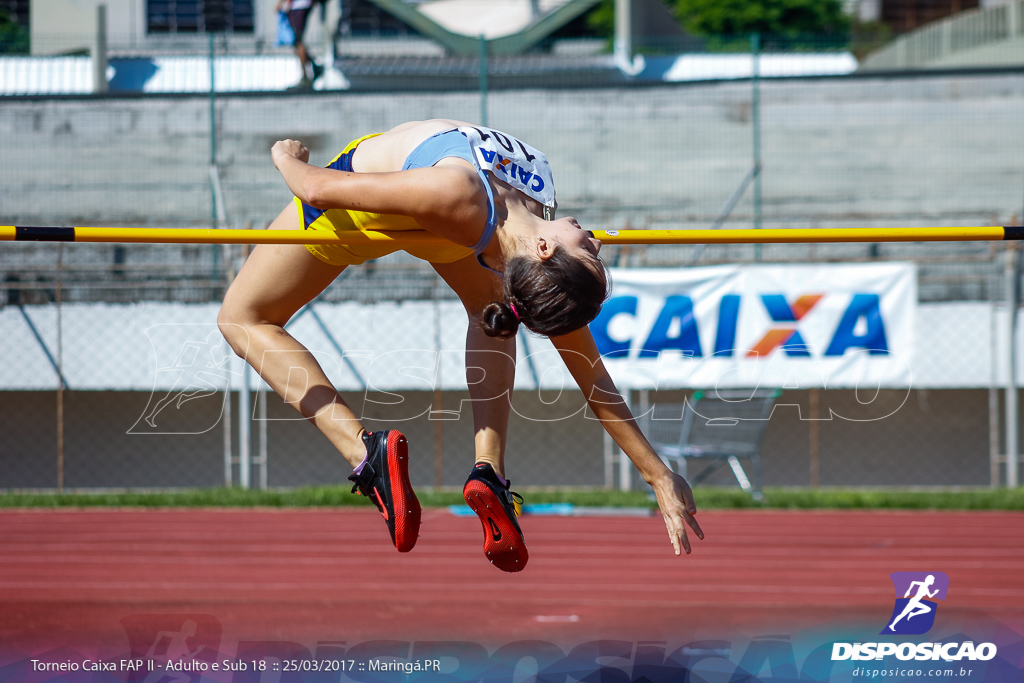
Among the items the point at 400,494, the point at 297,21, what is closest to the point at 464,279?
the point at 400,494

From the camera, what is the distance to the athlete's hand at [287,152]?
2496 millimetres

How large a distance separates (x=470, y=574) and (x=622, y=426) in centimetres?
238

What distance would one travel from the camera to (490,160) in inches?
91.7

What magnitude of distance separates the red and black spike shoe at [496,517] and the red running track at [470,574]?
1.04 metres

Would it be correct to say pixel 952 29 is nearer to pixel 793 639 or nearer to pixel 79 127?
pixel 79 127

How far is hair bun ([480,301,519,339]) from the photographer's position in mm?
2330

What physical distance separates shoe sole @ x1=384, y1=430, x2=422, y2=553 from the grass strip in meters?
4.11

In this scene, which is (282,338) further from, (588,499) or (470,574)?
(588,499)

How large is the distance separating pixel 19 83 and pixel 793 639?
420 inches

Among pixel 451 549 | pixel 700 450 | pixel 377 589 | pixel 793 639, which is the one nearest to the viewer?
pixel 793 639

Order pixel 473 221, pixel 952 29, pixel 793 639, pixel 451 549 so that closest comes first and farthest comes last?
pixel 473 221
pixel 793 639
pixel 451 549
pixel 952 29

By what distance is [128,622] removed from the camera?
12.7ft

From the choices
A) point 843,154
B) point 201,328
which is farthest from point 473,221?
point 843,154

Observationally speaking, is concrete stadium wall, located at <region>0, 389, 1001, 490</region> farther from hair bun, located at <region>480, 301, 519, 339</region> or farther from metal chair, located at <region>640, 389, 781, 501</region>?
hair bun, located at <region>480, 301, 519, 339</region>
